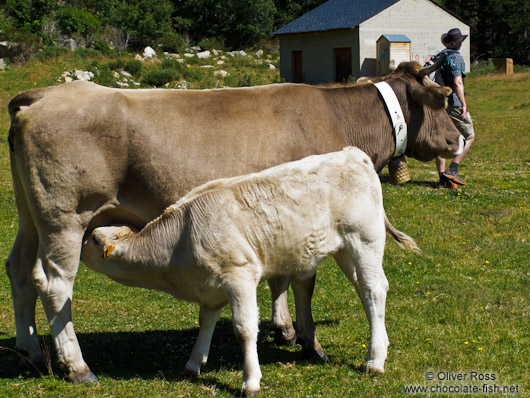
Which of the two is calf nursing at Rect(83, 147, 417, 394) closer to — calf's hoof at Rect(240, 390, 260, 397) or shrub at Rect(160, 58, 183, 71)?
calf's hoof at Rect(240, 390, 260, 397)

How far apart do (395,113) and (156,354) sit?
354 centimetres

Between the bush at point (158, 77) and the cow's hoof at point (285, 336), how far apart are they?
95.2ft

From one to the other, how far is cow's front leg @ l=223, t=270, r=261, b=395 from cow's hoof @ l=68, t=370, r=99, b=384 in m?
1.40

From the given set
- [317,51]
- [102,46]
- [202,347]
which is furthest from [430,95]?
[102,46]

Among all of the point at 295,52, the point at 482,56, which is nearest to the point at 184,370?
the point at 295,52

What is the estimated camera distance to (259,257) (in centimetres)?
594

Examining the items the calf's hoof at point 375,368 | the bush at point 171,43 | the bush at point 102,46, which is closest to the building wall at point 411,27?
the bush at point 171,43

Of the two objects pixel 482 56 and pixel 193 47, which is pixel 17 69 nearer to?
pixel 193 47

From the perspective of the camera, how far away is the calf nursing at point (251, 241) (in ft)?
19.0

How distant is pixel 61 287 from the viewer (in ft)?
20.3

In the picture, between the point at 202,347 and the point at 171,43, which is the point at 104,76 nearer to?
the point at 171,43

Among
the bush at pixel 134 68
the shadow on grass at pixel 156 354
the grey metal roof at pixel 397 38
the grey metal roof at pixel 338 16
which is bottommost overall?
the shadow on grass at pixel 156 354

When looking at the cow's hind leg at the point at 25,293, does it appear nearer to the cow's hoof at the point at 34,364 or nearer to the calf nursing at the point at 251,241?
the cow's hoof at the point at 34,364

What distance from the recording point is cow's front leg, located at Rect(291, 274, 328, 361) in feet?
22.4
